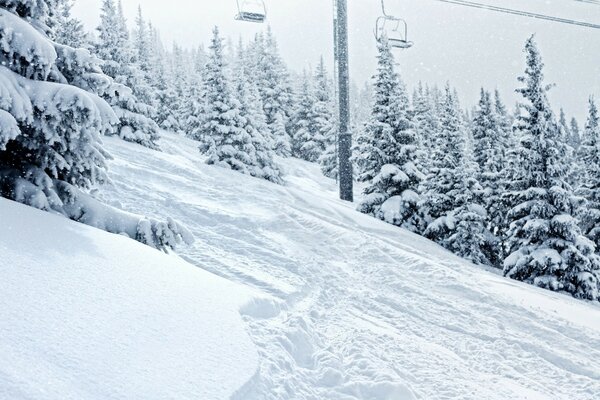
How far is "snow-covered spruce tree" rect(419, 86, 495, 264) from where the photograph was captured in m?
23.2

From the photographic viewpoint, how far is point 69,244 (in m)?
5.03

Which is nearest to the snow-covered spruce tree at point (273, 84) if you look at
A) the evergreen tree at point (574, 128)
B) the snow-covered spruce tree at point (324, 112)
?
the snow-covered spruce tree at point (324, 112)

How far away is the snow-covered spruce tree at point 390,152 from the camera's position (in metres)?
23.0

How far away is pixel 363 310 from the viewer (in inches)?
295

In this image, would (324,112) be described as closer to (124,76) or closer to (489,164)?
(489,164)

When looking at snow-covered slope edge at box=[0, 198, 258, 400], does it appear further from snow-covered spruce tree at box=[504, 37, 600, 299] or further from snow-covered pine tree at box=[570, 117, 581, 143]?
snow-covered pine tree at box=[570, 117, 581, 143]

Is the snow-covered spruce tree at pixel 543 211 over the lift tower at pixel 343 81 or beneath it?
beneath

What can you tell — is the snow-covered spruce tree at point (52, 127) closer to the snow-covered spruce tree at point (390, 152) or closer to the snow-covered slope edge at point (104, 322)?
the snow-covered slope edge at point (104, 322)

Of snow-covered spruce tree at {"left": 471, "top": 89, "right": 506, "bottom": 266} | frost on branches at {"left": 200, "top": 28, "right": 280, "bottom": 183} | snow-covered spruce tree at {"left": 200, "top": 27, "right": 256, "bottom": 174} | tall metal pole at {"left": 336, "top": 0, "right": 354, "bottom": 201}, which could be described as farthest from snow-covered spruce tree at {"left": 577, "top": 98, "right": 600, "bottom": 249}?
snow-covered spruce tree at {"left": 200, "top": 27, "right": 256, "bottom": 174}

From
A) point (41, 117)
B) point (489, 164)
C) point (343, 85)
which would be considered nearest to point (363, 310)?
point (41, 117)

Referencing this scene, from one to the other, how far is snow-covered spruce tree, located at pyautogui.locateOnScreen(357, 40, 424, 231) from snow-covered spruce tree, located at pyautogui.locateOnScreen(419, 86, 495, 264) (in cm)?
99

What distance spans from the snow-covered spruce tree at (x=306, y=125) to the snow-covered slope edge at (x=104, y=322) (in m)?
46.7

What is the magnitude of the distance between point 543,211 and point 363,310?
14.6 metres

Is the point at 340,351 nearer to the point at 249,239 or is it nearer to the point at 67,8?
the point at 249,239
